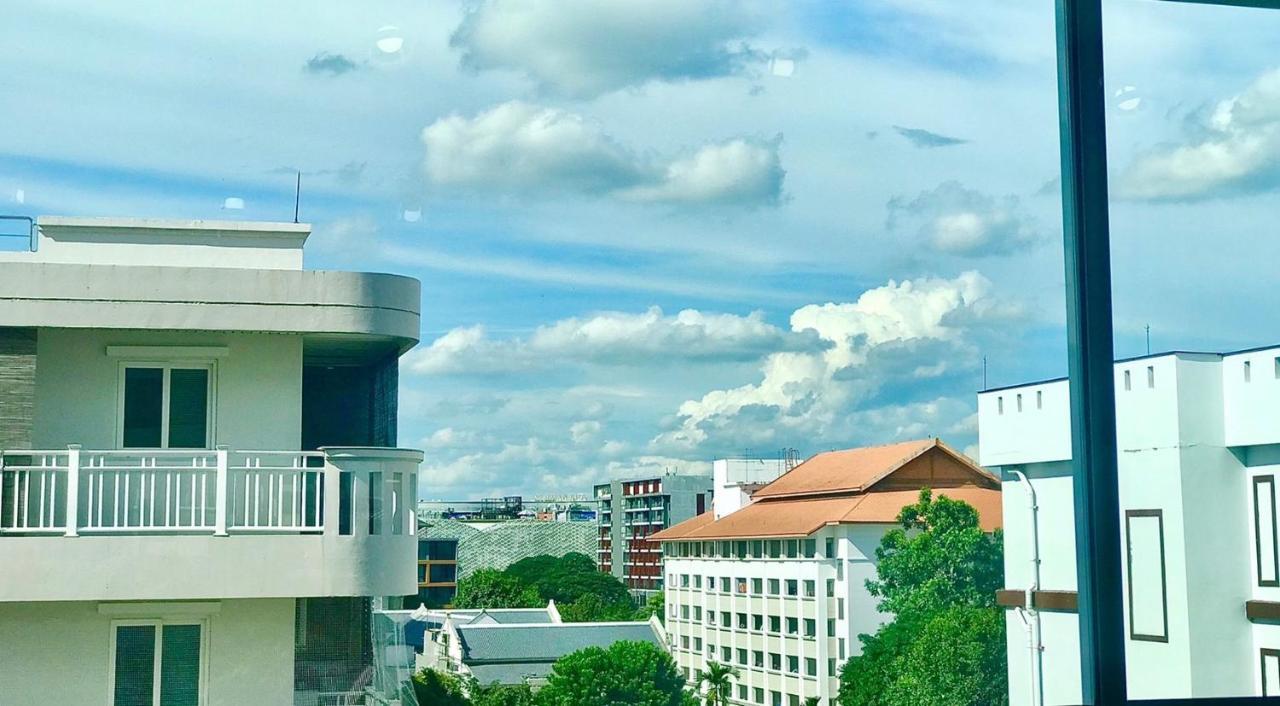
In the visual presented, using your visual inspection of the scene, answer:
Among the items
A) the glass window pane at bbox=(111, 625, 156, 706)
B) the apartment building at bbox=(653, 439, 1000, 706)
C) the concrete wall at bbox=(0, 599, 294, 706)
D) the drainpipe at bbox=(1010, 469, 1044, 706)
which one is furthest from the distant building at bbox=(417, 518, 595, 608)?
the drainpipe at bbox=(1010, 469, 1044, 706)

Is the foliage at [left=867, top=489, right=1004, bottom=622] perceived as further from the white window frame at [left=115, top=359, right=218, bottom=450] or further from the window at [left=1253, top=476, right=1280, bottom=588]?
the white window frame at [left=115, top=359, right=218, bottom=450]

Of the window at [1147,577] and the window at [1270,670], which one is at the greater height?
the window at [1147,577]

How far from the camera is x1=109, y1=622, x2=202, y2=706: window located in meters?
2.94

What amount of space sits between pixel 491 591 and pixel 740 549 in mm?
701

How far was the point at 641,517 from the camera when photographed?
127 inches

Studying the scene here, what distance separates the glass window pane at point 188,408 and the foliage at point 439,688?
0.85m

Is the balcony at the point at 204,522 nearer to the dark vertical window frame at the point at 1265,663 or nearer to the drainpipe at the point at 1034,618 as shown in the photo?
the drainpipe at the point at 1034,618

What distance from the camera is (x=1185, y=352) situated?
2668 millimetres

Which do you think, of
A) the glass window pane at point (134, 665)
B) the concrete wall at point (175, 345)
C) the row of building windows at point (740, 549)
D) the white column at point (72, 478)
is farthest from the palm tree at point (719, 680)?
the white column at point (72, 478)

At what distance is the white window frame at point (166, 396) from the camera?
302cm

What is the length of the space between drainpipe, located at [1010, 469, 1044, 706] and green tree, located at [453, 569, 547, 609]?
4.55ft

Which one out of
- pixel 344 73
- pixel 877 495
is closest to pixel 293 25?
pixel 344 73

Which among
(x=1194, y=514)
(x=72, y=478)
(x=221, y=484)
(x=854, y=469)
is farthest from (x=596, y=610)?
(x=1194, y=514)

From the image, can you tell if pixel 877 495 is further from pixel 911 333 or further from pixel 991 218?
pixel 991 218
